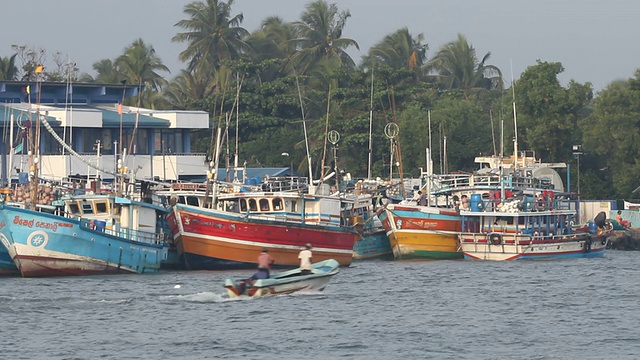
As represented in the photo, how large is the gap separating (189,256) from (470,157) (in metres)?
43.2

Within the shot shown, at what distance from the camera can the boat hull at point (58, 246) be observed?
50.1m

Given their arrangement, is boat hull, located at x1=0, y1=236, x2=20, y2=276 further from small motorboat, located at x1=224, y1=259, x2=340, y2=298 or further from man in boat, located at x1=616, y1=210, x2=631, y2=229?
man in boat, located at x1=616, y1=210, x2=631, y2=229

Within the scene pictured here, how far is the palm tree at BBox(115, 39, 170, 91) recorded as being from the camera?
4259 inches

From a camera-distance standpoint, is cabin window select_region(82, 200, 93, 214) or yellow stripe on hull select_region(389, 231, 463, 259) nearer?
cabin window select_region(82, 200, 93, 214)

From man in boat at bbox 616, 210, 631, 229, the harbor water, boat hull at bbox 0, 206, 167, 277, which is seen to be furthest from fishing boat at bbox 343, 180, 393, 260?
man in boat at bbox 616, 210, 631, 229

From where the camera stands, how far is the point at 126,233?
53.2 metres

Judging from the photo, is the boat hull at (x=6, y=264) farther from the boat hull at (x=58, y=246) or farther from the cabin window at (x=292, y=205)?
the cabin window at (x=292, y=205)

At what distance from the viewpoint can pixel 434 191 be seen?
68.9m

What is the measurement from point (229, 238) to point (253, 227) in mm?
1127

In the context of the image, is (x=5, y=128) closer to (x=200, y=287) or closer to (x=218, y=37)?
(x=200, y=287)

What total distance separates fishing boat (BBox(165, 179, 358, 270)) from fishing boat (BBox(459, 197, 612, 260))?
6.59 metres

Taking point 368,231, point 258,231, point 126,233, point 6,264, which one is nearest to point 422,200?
point 368,231

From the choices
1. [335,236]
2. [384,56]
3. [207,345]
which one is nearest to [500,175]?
[335,236]

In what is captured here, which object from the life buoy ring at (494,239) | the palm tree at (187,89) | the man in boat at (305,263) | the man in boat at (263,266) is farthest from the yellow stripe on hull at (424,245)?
the palm tree at (187,89)
